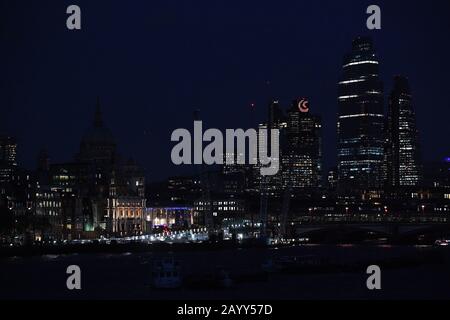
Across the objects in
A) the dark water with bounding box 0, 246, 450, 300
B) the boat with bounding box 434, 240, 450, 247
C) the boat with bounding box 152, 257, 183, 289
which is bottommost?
the boat with bounding box 434, 240, 450, 247

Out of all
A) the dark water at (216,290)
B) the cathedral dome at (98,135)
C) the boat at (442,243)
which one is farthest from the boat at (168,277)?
the cathedral dome at (98,135)

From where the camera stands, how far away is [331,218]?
5792 inches

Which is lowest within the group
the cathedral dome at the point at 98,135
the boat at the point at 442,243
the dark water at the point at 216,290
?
the boat at the point at 442,243

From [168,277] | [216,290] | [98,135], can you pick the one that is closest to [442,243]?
[98,135]

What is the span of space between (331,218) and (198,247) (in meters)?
47.8

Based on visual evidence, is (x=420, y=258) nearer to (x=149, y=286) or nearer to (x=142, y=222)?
(x=149, y=286)

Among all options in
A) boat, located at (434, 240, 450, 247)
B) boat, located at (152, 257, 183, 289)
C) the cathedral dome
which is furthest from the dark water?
the cathedral dome

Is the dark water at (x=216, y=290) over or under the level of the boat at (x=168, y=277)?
under

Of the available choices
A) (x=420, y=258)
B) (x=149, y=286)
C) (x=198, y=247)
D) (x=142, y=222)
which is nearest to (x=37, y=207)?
(x=198, y=247)

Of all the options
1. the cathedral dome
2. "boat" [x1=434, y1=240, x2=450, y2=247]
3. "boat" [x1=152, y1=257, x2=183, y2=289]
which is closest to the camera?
"boat" [x1=152, y1=257, x2=183, y2=289]

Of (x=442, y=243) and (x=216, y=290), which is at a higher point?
(x=216, y=290)

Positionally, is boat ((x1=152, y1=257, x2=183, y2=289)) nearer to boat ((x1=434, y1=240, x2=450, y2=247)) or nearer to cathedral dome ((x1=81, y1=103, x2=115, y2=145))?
boat ((x1=434, y1=240, x2=450, y2=247))

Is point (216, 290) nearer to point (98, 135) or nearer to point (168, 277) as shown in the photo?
point (168, 277)

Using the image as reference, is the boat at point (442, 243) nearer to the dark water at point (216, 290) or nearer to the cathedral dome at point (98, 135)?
the dark water at point (216, 290)
